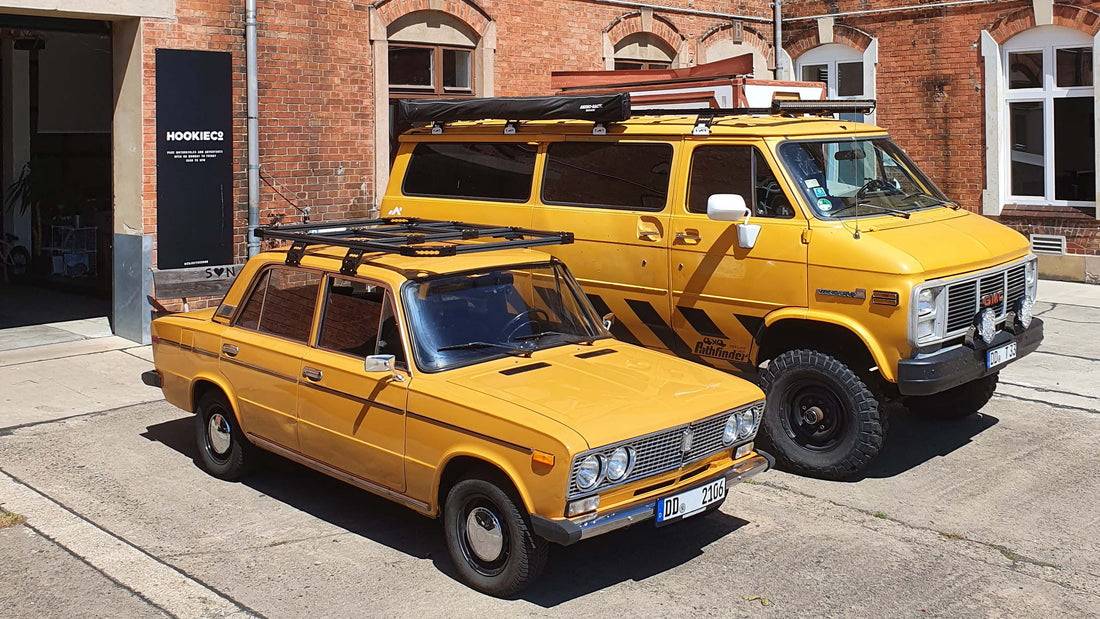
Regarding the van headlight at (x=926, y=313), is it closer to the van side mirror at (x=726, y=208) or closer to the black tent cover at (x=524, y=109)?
the van side mirror at (x=726, y=208)

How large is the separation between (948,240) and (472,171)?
411 centimetres

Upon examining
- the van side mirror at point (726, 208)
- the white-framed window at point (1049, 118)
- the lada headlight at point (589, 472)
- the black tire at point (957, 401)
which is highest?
the white-framed window at point (1049, 118)

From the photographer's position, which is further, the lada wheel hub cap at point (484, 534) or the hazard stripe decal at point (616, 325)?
the hazard stripe decal at point (616, 325)

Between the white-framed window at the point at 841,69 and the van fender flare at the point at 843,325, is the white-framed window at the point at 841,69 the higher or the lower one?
the higher one

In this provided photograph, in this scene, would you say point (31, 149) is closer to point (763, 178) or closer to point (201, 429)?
point (201, 429)

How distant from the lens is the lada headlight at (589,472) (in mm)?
5367

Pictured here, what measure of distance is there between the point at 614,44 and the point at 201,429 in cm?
1127

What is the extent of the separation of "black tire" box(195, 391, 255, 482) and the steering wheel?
6.61 feet

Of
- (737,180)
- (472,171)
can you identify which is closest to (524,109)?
(472,171)

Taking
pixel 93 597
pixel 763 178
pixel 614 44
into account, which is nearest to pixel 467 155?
pixel 763 178

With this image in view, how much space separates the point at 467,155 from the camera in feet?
33.0

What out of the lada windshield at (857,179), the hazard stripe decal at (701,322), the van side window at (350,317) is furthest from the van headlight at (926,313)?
the van side window at (350,317)

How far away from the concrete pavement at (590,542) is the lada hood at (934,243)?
150 centimetres

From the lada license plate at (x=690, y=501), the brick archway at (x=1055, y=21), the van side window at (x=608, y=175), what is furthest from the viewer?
the brick archway at (x=1055, y=21)
